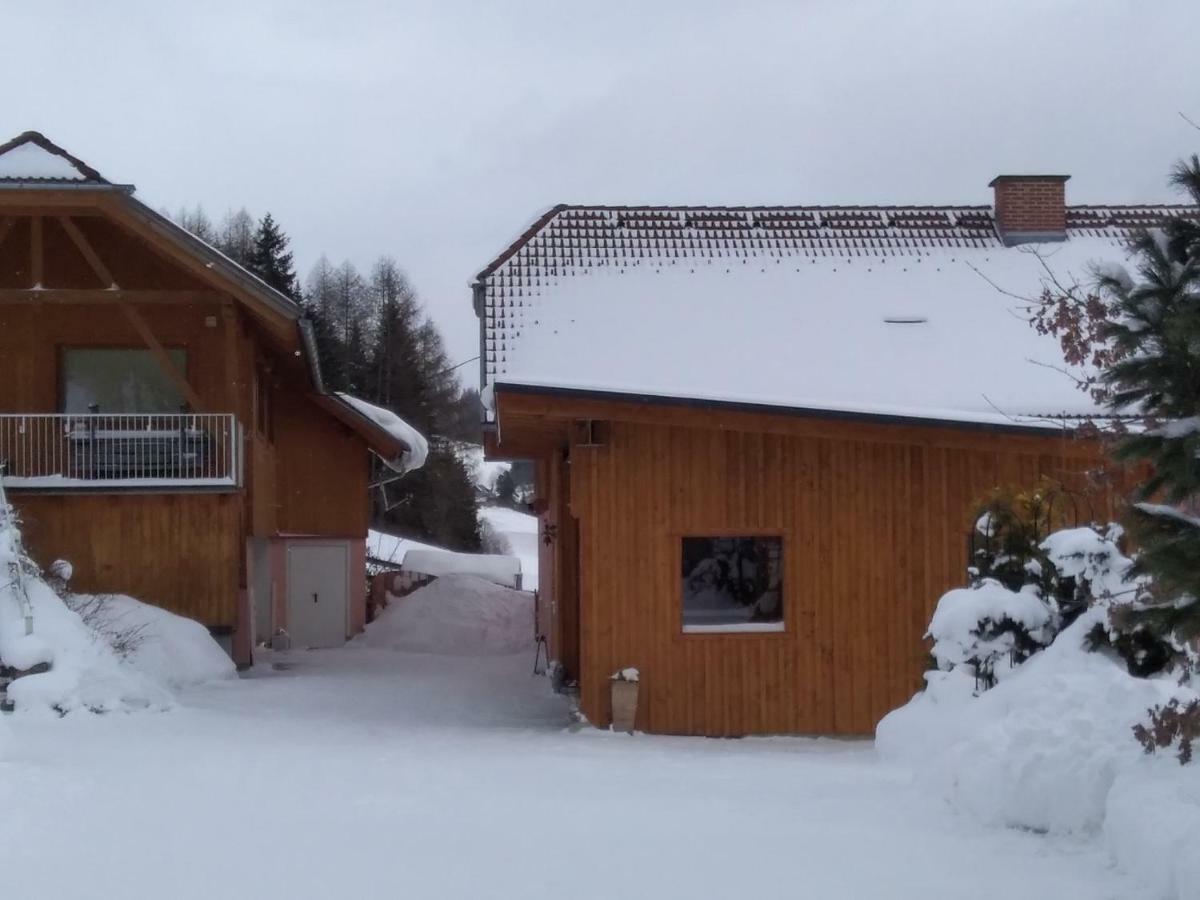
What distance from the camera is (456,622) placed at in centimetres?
2480

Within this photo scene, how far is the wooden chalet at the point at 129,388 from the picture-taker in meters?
17.1

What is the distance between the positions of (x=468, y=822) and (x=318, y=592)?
17.7 m

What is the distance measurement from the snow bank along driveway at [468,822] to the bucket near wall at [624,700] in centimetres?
51

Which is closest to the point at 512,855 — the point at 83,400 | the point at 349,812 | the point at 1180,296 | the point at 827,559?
the point at 349,812

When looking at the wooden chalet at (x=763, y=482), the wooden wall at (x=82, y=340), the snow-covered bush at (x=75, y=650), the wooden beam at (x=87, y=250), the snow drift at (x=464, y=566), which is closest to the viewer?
the snow-covered bush at (x=75, y=650)

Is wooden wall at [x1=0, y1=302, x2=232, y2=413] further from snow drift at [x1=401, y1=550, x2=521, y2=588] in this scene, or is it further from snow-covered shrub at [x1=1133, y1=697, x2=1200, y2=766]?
snow-covered shrub at [x1=1133, y1=697, x2=1200, y2=766]

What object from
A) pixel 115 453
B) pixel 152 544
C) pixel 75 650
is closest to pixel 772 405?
pixel 75 650

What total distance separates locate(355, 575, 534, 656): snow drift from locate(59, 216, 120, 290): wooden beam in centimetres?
886

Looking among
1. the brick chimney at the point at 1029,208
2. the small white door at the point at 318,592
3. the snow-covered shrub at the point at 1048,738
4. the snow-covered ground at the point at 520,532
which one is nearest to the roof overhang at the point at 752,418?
the snow-covered shrub at the point at 1048,738

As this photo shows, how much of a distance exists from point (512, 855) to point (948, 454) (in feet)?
26.5

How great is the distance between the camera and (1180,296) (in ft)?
17.0

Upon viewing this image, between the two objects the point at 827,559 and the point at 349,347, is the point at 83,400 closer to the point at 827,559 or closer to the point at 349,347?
the point at 827,559

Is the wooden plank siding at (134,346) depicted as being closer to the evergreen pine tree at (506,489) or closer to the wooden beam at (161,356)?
the wooden beam at (161,356)

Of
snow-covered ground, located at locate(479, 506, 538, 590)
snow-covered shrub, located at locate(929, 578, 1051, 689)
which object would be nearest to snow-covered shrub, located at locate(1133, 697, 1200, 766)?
snow-covered shrub, located at locate(929, 578, 1051, 689)
